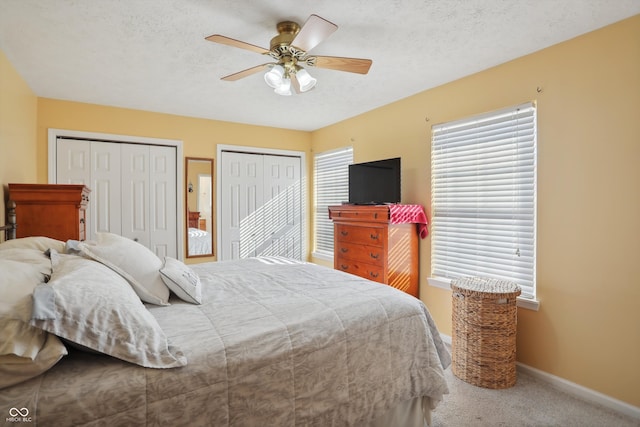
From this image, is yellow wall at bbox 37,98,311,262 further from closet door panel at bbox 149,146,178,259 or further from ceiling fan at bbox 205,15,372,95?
ceiling fan at bbox 205,15,372,95

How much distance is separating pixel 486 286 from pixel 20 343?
2712 millimetres

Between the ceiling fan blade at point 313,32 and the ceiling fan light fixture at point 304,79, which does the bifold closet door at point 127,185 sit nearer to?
the ceiling fan light fixture at point 304,79

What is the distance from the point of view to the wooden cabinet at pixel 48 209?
8.54 feet

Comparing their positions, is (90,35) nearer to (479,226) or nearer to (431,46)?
(431,46)

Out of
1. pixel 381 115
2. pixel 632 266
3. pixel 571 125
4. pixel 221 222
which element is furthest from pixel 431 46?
pixel 221 222

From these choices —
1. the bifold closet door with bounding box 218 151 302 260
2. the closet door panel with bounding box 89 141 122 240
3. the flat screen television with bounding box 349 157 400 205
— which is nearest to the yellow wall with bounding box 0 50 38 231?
the closet door panel with bounding box 89 141 122 240

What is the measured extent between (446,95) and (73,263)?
325 cm

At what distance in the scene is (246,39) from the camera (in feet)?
7.91

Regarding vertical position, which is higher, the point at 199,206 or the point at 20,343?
the point at 199,206

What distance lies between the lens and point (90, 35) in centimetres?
231

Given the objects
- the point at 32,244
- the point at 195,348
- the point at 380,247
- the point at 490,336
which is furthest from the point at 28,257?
the point at 490,336

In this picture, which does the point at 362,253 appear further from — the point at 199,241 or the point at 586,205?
the point at 199,241

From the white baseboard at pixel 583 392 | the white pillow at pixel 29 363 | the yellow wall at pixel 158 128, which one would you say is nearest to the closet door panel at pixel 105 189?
the yellow wall at pixel 158 128

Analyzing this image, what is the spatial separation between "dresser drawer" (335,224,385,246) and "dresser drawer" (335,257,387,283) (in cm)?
23
